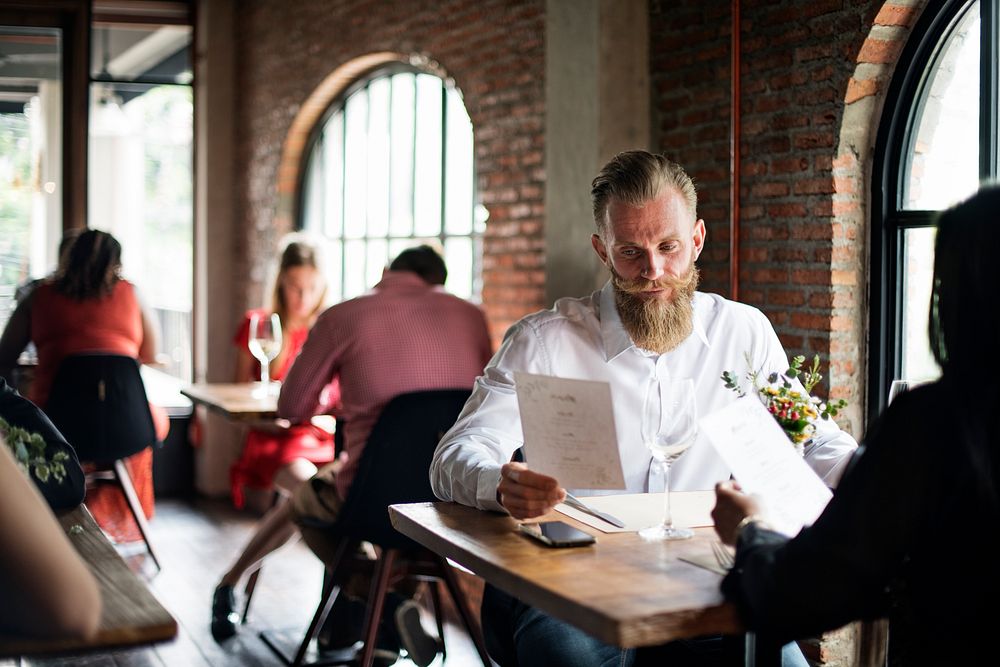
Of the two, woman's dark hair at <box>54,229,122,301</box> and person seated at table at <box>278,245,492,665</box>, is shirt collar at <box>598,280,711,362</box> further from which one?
woman's dark hair at <box>54,229,122,301</box>

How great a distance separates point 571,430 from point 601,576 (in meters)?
0.25

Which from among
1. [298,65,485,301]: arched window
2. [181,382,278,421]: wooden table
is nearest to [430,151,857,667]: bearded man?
[181,382,278,421]: wooden table

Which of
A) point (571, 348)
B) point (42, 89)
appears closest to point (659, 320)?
point (571, 348)

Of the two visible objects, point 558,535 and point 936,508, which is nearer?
point 936,508

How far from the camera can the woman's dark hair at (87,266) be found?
5.00 metres

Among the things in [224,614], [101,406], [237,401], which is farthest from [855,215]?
[101,406]

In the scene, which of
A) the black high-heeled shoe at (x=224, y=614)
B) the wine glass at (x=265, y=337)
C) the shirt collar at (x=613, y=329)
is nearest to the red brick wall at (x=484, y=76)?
the wine glass at (x=265, y=337)

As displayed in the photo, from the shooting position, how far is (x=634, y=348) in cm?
255

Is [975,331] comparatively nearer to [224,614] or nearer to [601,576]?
[601,576]

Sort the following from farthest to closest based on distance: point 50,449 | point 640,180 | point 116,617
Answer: point 640,180, point 50,449, point 116,617

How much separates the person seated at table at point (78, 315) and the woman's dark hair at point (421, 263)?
1.75 m

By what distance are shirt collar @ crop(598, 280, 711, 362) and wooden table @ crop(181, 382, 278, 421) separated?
1716 mm

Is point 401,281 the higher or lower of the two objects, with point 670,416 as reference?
higher

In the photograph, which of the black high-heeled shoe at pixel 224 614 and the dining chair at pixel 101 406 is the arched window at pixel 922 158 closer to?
the black high-heeled shoe at pixel 224 614
